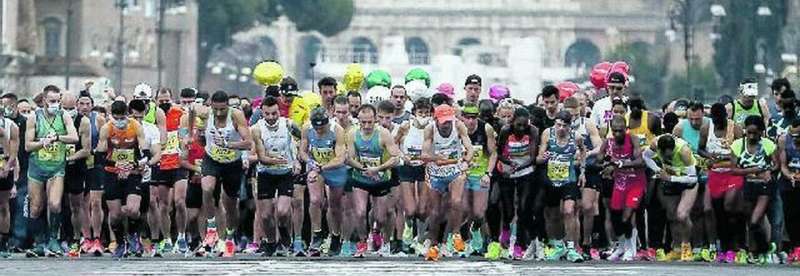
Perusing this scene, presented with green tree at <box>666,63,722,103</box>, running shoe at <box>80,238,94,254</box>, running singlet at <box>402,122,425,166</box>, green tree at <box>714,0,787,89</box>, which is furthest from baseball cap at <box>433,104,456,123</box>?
green tree at <box>714,0,787,89</box>

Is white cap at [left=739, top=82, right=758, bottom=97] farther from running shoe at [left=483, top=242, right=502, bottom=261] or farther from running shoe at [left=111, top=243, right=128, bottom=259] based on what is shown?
running shoe at [left=111, top=243, right=128, bottom=259]

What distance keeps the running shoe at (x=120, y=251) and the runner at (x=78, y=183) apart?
0.25 metres

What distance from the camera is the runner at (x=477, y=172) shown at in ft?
106

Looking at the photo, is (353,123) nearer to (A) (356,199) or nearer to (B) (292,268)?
(A) (356,199)

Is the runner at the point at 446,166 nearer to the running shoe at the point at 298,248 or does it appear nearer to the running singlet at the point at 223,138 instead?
the running shoe at the point at 298,248

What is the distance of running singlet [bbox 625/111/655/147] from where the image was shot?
3250 cm

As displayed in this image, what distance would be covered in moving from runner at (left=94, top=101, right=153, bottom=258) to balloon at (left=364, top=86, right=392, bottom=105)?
4137 mm

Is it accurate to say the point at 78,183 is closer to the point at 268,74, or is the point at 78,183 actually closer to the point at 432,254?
the point at 268,74

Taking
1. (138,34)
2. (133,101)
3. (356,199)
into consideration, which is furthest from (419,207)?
(138,34)

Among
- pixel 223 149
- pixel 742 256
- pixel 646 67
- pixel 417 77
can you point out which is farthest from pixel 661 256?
pixel 646 67

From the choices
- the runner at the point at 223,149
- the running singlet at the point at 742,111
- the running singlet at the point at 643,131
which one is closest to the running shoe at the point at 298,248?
the runner at the point at 223,149

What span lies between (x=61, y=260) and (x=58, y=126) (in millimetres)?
1516

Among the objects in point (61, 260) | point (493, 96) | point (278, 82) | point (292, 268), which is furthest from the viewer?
point (493, 96)

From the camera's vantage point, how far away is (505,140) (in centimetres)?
3244
